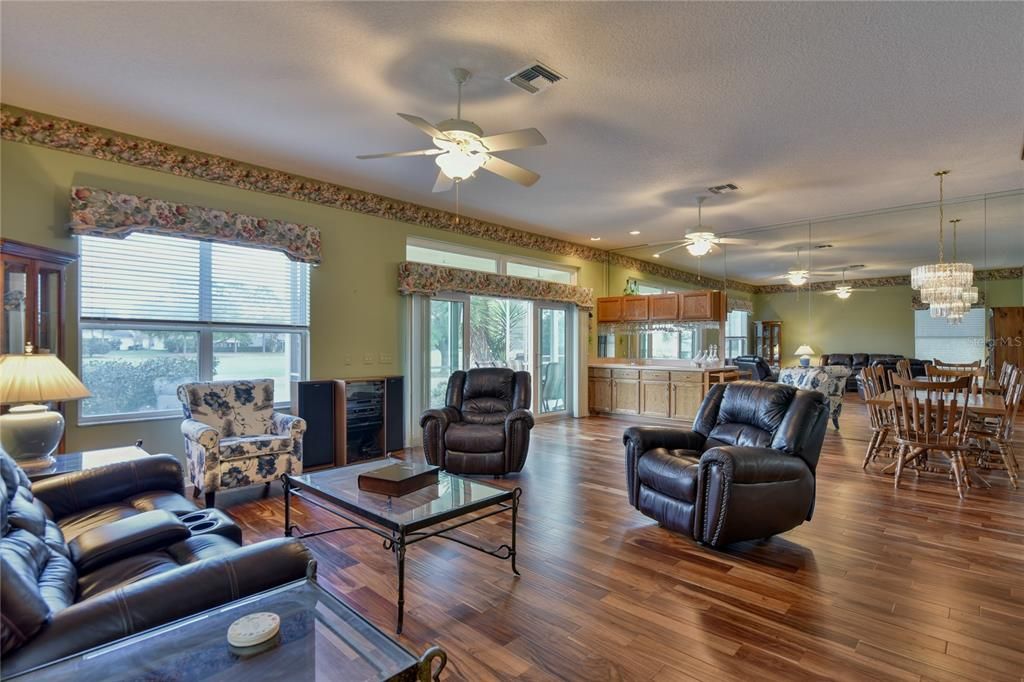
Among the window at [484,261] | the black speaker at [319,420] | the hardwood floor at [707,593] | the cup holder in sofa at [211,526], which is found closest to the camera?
the hardwood floor at [707,593]

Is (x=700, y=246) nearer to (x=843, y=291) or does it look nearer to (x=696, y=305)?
(x=696, y=305)

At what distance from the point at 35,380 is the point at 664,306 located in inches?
297

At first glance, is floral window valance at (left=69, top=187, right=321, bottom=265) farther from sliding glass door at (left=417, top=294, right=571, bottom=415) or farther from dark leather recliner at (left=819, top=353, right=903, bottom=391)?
dark leather recliner at (left=819, top=353, right=903, bottom=391)

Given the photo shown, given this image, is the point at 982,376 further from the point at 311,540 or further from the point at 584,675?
the point at 311,540

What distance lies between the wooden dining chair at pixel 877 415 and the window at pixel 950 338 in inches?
146

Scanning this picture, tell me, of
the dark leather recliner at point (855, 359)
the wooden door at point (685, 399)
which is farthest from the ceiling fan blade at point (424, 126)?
the dark leather recliner at point (855, 359)

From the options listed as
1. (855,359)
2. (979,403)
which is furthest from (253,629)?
(855,359)

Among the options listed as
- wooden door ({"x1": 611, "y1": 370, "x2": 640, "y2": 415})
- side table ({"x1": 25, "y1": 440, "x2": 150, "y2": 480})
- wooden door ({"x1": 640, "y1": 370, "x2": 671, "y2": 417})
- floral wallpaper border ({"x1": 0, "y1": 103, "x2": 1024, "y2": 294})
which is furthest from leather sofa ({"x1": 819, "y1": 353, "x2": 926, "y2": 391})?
side table ({"x1": 25, "y1": 440, "x2": 150, "y2": 480})

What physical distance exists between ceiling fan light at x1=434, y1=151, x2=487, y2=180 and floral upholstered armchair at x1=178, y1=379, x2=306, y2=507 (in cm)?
246

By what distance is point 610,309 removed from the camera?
28.5 feet

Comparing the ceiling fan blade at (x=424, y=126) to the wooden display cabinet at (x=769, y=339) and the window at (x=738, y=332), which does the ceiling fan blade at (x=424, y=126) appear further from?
the wooden display cabinet at (x=769, y=339)

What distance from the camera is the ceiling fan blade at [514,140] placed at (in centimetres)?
286

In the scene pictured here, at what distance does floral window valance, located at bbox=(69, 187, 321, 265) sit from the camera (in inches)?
147

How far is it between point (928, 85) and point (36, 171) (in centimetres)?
619
